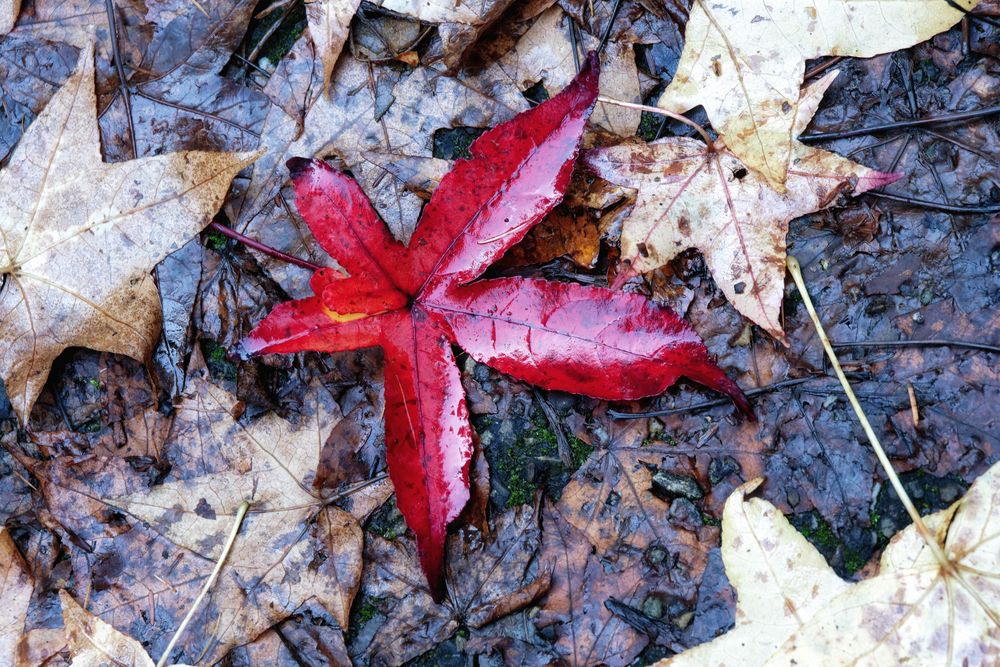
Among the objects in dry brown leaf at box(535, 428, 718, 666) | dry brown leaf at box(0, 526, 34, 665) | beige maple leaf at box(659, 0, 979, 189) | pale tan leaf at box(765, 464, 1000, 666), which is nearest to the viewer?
pale tan leaf at box(765, 464, 1000, 666)

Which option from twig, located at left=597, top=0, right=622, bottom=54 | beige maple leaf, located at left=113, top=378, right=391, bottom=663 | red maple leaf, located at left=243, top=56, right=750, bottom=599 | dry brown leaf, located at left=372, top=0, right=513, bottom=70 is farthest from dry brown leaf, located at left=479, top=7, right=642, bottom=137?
beige maple leaf, located at left=113, top=378, right=391, bottom=663

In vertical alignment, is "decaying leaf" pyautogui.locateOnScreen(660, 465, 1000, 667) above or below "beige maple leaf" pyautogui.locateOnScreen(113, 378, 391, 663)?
below

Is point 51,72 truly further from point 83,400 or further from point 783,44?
point 783,44

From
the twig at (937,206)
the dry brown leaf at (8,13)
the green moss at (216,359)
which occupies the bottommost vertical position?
the twig at (937,206)

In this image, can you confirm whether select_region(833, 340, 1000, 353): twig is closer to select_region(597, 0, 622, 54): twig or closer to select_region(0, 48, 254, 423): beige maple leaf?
select_region(597, 0, 622, 54): twig

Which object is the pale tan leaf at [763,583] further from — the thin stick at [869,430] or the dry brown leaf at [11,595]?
the dry brown leaf at [11,595]

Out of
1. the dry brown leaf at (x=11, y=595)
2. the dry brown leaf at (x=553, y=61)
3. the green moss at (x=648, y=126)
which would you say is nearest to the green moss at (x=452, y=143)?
the dry brown leaf at (x=553, y=61)

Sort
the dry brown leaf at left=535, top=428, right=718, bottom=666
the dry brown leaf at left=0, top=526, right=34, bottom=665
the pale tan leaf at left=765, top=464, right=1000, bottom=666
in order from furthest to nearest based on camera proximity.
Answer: the dry brown leaf at left=0, top=526, right=34, bottom=665
the dry brown leaf at left=535, top=428, right=718, bottom=666
the pale tan leaf at left=765, top=464, right=1000, bottom=666
